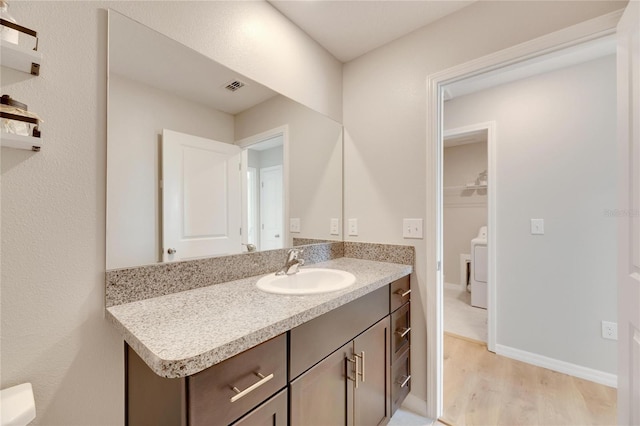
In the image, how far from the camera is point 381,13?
151 centimetres

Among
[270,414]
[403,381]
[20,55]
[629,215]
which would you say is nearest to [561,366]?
[403,381]

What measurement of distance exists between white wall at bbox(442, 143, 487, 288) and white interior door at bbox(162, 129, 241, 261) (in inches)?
151

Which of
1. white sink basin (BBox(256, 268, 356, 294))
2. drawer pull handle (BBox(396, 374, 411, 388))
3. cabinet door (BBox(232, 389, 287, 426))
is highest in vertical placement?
white sink basin (BBox(256, 268, 356, 294))

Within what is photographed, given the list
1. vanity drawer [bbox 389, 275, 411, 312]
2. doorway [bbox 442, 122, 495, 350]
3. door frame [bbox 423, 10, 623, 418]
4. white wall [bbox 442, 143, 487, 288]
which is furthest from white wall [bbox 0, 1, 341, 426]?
white wall [bbox 442, 143, 487, 288]

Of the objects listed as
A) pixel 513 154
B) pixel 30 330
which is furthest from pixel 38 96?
pixel 513 154

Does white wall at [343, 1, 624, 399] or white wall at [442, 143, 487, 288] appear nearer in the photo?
white wall at [343, 1, 624, 399]

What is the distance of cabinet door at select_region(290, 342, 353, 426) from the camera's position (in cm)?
88

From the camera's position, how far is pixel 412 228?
5.39ft

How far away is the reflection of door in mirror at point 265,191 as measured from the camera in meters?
1.42

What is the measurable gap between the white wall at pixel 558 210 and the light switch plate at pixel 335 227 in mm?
1492

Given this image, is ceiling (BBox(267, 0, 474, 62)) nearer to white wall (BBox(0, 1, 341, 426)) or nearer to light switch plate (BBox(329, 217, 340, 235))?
white wall (BBox(0, 1, 341, 426))

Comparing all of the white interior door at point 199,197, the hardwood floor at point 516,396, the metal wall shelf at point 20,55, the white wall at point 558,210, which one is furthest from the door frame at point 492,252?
the metal wall shelf at point 20,55

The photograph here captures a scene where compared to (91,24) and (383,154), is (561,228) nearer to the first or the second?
(383,154)

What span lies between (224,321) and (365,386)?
80 cm
